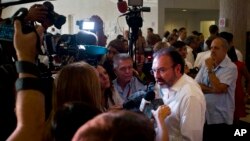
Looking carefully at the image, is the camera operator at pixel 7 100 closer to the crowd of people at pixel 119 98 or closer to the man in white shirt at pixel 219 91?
the crowd of people at pixel 119 98

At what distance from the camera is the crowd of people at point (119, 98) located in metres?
0.85

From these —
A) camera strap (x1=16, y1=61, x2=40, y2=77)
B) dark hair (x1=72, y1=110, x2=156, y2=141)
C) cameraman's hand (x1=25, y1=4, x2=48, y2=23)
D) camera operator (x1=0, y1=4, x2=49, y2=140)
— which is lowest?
camera operator (x1=0, y1=4, x2=49, y2=140)

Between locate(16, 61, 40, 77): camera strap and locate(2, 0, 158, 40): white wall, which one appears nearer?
locate(16, 61, 40, 77): camera strap

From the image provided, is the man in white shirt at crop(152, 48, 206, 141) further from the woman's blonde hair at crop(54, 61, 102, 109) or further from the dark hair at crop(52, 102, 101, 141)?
the dark hair at crop(52, 102, 101, 141)

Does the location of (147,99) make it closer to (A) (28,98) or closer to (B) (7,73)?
(B) (7,73)

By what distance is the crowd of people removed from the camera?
85 centimetres

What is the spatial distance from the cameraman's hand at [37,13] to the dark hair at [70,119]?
2.80 feet

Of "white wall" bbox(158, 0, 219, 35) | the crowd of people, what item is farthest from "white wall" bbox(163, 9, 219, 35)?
the crowd of people

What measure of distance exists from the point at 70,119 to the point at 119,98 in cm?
164

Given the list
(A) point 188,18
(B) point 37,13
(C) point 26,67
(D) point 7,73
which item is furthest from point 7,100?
(A) point 188,18

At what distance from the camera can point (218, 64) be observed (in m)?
3.41

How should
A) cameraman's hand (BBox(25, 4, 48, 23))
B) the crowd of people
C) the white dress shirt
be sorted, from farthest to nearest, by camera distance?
the white dress shirt, cameraman's hand (BBox(25, 4, 48, 23)), the crowd of people

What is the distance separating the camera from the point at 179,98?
2.12m

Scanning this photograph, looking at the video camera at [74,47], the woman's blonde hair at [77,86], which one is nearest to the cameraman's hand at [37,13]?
the video camera at [74,47]
